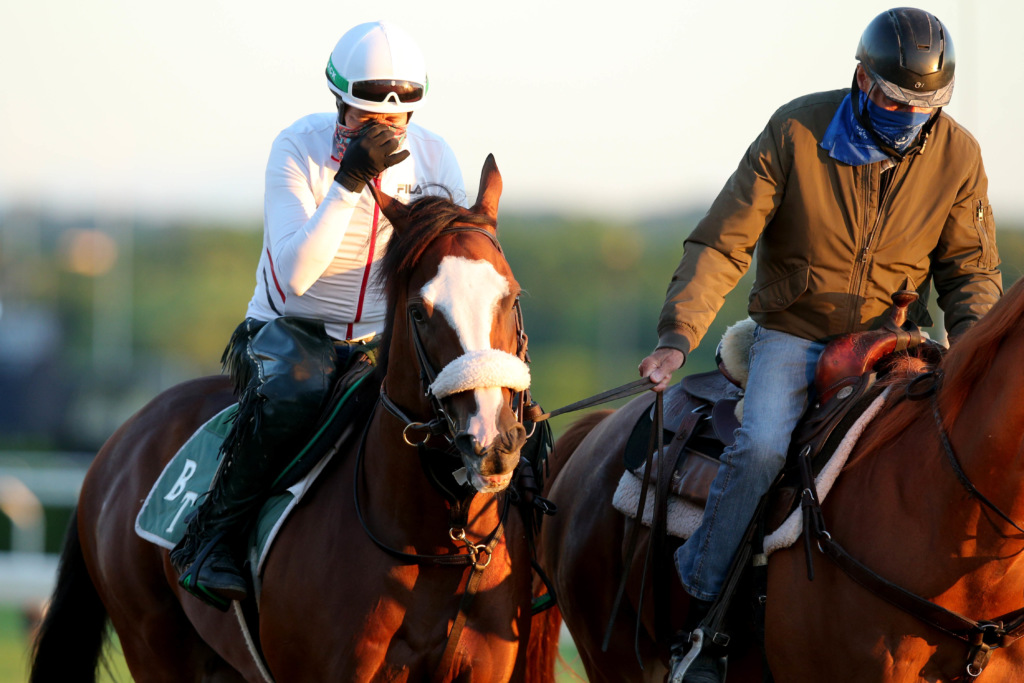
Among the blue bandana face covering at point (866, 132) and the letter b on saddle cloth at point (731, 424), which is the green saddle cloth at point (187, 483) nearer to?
the letter b on saddle cloth at point (731, 424)

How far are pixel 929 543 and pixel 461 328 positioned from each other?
1.68 m

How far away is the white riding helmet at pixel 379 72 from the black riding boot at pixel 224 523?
4.76ft

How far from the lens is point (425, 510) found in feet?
12.8

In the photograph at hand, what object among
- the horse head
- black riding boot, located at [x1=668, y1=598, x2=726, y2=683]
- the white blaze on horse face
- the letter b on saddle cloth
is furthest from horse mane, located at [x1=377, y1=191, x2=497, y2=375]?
black riding boot, located at [x1=668, y1=598, x2=726, y2=683]

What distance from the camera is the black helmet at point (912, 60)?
3988 mm

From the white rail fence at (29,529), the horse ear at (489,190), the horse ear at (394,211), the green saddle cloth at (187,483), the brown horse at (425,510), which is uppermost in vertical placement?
the horse ear at (489,190)

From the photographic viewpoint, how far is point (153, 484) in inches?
209

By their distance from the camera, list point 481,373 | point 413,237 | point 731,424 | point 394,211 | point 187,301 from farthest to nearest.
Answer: point 187,301 < point 731,424 < point 394,211 < point 413,237 < point 481,373

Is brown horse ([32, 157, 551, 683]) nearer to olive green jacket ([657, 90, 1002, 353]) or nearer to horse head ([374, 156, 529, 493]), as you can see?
horse head ([374, 156, 529, 493])

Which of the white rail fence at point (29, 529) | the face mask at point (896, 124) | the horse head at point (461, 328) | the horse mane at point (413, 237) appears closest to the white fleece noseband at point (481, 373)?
the horse head at point (461, 328)

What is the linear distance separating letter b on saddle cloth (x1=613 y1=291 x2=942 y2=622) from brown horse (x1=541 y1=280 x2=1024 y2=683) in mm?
145

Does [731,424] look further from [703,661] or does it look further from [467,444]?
[467,444]

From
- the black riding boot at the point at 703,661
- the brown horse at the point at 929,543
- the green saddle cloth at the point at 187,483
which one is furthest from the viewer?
the green saddle cloth at the point at 187,483

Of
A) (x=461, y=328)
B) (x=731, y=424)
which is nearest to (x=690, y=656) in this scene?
(x=731, y=424)
